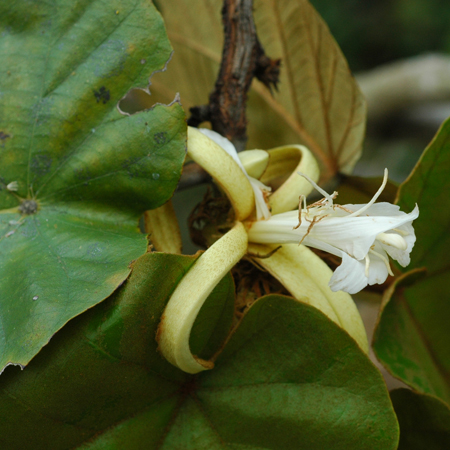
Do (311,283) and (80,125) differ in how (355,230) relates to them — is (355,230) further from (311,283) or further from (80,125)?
(80,125)

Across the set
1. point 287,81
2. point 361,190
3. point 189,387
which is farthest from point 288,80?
point 189,387

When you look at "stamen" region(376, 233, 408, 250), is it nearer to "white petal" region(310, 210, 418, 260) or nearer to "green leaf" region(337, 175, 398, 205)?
"white petal" region(310, 210, 418, 260)

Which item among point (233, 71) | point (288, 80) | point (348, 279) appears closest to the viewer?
point (348, 279)

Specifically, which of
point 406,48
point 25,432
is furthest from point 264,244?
point 406,48

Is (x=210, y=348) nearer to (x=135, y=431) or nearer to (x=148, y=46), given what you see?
(x=135, y=431)

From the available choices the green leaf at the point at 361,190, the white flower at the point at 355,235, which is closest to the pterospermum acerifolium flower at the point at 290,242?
the white flower at the point at 355,235

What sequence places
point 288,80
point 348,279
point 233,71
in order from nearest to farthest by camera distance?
point 348,279, point 233,71, point 288,80
